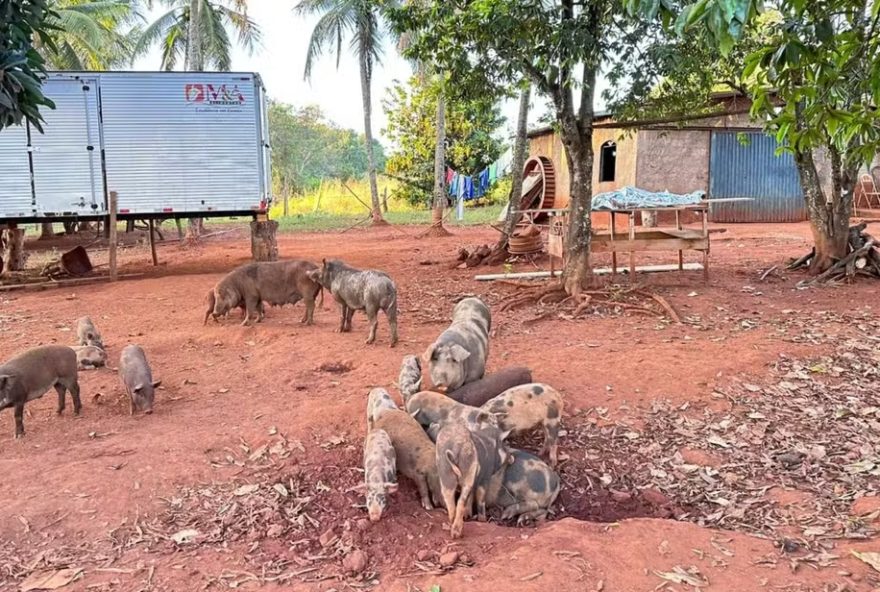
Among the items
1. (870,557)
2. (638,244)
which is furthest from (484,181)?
(870,557)

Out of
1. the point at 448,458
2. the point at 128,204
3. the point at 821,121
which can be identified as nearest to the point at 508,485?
the point at 448,458

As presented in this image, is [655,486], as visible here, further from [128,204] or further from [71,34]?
[71,34]

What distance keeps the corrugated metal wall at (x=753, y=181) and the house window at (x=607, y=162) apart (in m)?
3.39

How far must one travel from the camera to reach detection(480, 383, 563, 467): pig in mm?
4992

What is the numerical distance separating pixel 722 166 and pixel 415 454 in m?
20.0

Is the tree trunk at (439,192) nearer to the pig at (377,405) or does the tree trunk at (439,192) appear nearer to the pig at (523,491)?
the pig at (377,405)

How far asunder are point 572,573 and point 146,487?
274 cm

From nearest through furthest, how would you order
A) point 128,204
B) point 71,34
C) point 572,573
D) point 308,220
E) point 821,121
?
point 572,573 < point 821,121 < point 128,204 < point 71,34 < point 308,220

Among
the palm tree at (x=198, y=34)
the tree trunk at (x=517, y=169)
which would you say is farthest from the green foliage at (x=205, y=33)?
the tree trunk at (x=517, y=169)

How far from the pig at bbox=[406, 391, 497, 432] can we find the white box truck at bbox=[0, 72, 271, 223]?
916 cm

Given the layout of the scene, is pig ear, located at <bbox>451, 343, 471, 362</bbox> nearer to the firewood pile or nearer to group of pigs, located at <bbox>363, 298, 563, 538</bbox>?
group of pigs, located at <bbox>363, 298, 563, 538</bbox>

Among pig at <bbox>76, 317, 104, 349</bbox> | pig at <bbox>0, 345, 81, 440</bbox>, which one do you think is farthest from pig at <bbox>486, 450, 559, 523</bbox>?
pig at <bbox>76, 317, 104, 349</bbox>

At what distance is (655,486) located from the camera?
4.84m

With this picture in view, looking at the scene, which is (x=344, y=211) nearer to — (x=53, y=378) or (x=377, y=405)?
(x=53, y=378)
